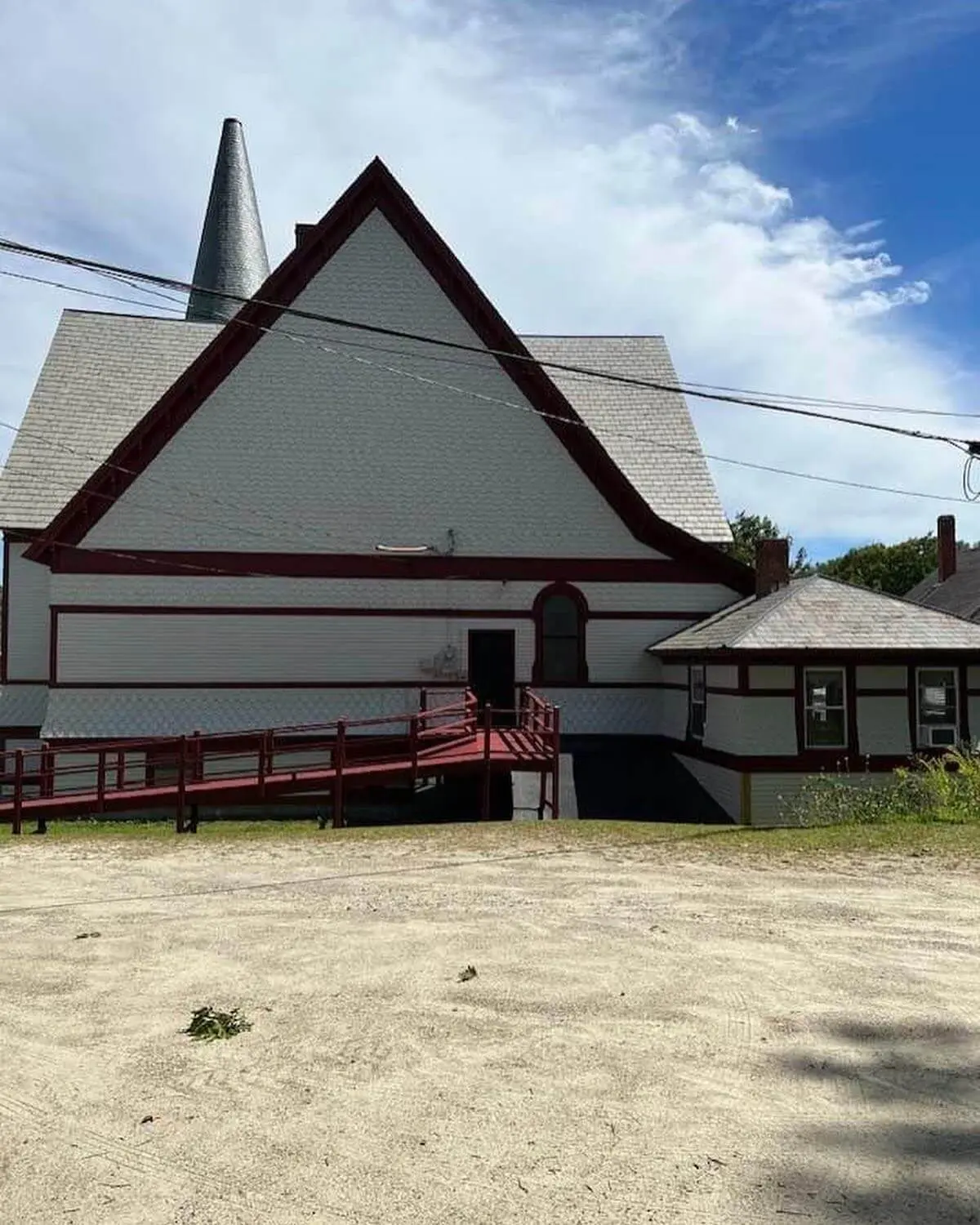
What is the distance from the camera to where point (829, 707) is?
18.1 metres

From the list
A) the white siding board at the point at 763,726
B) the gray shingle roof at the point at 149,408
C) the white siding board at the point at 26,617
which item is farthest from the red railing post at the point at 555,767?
the white siding board at the point at 26,617

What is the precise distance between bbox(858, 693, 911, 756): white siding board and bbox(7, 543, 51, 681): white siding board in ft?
58.1

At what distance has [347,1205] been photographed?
3.78 m

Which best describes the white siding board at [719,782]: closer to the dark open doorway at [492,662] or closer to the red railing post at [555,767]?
the red railing post at [555,767]

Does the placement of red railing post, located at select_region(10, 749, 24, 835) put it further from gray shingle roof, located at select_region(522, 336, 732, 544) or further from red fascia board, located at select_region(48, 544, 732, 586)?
gray shingle roof, located at select_region(522, 336, 732, 544)

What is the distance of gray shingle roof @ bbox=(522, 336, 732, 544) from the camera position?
76.2 feet

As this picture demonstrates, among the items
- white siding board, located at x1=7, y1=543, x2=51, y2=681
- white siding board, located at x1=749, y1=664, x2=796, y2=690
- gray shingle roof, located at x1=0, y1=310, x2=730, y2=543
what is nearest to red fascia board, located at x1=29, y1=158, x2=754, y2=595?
white siding board, located at x1=7, y1=543, x2=51, y2=681

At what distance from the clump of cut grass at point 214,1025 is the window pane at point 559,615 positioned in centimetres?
1625

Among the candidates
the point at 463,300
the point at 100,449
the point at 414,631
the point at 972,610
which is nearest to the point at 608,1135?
the point at 414,631

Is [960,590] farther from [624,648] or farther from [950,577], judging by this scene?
[624,648]

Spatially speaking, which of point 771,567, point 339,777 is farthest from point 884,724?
point 339,777

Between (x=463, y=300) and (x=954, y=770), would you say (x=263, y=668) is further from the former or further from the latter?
(x=954, y=770)

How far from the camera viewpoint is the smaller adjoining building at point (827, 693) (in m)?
17.5

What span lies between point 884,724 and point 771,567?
4438 millimetres
